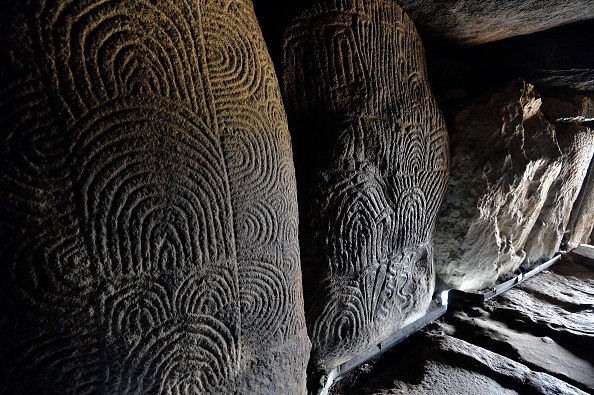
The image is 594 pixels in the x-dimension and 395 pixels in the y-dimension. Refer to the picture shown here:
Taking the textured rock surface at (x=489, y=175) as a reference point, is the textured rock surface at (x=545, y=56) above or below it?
above

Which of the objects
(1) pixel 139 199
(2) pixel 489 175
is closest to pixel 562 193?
(2) pixel 489 175

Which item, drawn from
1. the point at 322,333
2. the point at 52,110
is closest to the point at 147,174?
the point at 52,110

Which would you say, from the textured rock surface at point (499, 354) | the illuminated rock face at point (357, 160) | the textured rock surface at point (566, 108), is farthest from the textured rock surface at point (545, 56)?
the textured rock surface at point (499, 354)

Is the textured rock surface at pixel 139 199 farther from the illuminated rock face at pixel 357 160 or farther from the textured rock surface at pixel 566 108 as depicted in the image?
the textured rock surface at pixel 566 108

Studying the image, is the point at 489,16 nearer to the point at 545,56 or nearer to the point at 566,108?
the point at 545,56

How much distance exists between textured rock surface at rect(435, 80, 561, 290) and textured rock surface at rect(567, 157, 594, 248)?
1.06m

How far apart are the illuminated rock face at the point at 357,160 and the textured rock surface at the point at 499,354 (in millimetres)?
202

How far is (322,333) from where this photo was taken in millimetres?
1456

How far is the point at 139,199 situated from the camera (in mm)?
855

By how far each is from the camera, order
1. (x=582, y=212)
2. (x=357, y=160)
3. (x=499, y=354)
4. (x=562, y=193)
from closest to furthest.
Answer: (x=357, y=160) → (x=499, y=354) → (x=562, y=193) → (x=582, y=212)

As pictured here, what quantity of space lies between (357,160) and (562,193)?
7.00 ft

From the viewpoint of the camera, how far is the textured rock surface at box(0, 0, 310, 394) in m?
0.73

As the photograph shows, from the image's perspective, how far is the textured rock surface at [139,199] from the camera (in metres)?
0.73

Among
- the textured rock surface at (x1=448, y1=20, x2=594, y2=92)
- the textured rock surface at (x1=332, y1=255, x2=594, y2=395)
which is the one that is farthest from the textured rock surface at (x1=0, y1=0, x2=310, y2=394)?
the textured rock surface at (x1=448, y1=20, x2=594, y2=92)
